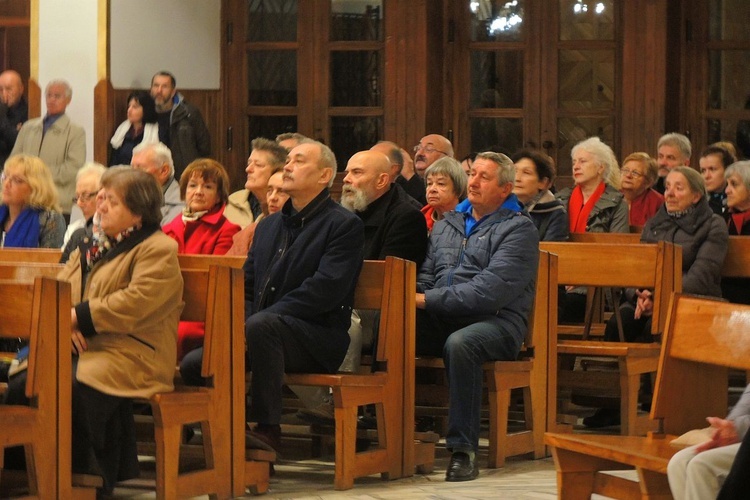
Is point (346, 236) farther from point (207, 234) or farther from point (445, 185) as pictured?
point (445, 185)

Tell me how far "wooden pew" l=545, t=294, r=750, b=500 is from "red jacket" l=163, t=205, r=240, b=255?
2459mm

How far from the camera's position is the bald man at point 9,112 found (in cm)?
1023

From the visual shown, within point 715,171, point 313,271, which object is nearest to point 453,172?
point 313,271

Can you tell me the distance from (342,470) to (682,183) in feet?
8.13

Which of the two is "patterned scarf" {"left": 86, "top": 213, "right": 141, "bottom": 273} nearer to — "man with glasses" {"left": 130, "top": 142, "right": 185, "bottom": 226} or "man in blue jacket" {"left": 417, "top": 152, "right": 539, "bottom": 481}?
"man in blue jacket" {"left": 417, "top": 152, "right": 539, "bottom": 481}

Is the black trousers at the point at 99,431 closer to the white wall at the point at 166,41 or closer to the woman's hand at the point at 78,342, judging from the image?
the woman's hand at the point at 78,342

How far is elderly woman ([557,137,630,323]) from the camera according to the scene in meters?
7.70

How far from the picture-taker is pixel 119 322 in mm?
4633

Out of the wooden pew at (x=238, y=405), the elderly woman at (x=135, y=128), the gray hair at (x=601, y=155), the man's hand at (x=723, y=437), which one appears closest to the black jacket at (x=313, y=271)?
the wooden pew at (x=238, y=405)

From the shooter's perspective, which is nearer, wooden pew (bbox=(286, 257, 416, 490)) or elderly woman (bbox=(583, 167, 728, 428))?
wooden pew (bbox=(286, 257, 416, 490))

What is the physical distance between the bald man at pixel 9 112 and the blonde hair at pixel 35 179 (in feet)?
11.1

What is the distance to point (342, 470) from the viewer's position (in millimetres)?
5180

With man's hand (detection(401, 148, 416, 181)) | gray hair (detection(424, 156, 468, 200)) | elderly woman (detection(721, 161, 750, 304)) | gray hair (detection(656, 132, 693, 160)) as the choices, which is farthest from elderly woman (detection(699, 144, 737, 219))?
gray hair (detection(424, 156, 468, 200))

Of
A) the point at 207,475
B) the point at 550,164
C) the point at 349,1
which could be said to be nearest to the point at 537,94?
the point at 349,1
